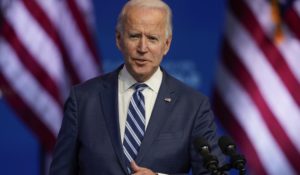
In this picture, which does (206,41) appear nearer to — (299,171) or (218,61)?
(218,61)

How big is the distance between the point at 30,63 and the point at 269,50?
4.29 ft

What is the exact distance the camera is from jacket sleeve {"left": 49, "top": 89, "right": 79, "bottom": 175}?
2268 mm

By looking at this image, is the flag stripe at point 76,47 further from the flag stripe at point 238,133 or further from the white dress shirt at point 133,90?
the white dress shirt at point 133,90

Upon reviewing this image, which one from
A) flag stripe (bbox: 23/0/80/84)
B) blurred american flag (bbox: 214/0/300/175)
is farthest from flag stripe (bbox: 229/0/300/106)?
flag stripe (bbox: 23/0/80/84)

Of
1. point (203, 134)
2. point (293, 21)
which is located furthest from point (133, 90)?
point (293, 21)

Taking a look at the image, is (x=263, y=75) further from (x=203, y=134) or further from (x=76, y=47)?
(x=203, y=134)

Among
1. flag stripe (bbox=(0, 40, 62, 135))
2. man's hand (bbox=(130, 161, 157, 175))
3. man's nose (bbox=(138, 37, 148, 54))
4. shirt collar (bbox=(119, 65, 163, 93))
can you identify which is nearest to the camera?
man's hand (bbox=(130, 161, 157, 175))

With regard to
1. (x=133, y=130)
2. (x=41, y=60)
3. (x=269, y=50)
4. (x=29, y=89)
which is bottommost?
(x=269, y=50)

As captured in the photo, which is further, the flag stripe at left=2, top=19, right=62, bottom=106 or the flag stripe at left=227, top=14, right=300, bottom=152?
the flag stripe at left=227, top=14, right=300, bottom=152

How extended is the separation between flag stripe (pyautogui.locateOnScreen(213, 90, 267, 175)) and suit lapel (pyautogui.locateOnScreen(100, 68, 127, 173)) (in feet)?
6.80

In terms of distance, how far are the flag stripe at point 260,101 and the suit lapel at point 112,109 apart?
80.9 inches

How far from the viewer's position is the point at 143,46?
2.25m

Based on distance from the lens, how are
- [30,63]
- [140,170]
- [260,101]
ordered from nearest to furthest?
[140,170] < [30,63] < [260,101]

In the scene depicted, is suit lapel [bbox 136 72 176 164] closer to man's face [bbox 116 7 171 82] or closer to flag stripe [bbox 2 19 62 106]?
man's face [bbox 116 7 171 82]
